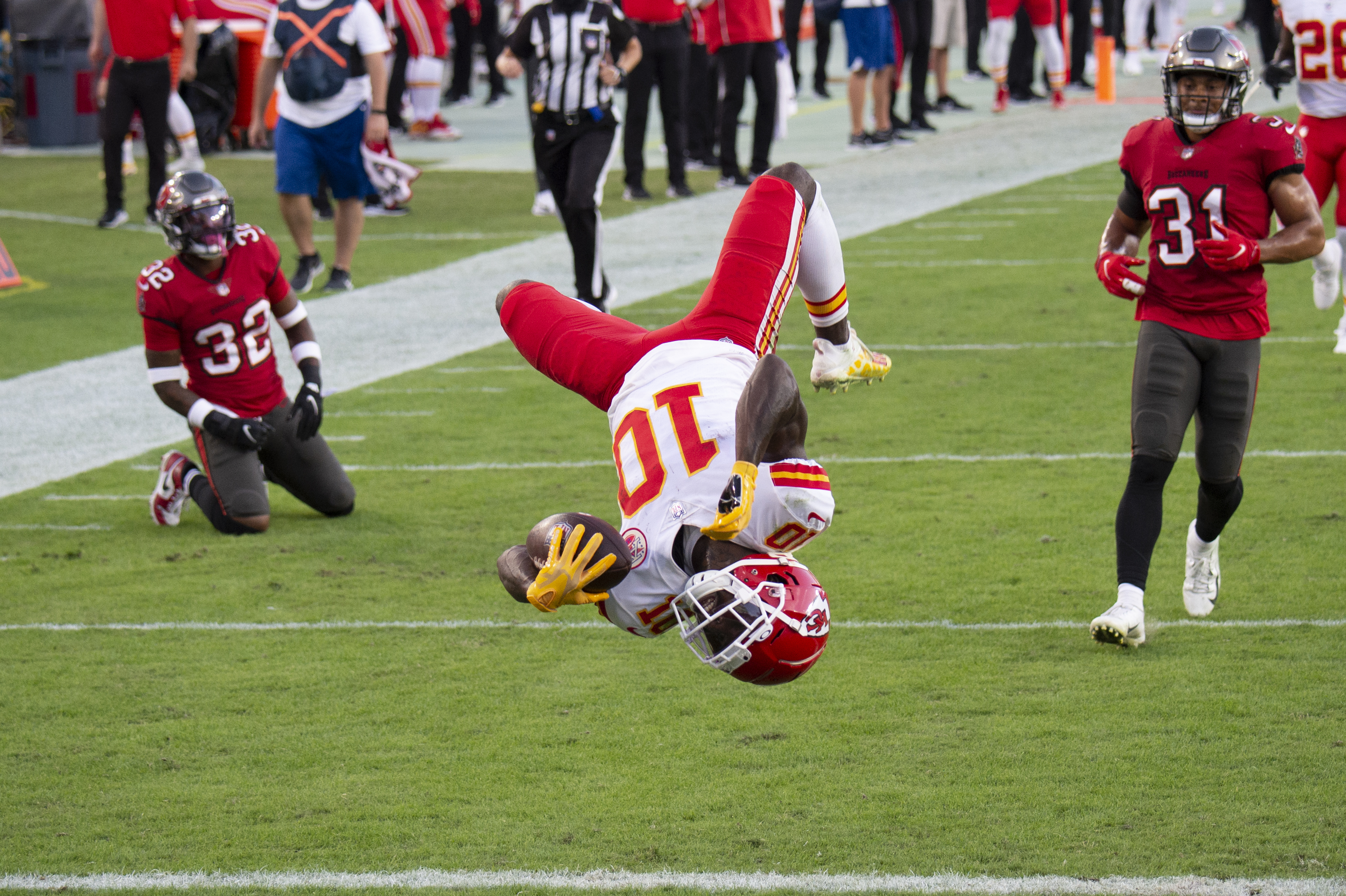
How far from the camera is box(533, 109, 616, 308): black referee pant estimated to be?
31.7 feet

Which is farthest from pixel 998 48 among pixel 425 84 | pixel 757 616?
pixel 757 616

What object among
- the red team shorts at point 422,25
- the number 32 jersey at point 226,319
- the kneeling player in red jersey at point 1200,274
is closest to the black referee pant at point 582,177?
the number 32 jersey at point 226,319

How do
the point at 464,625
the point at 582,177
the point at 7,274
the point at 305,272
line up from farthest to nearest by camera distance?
the point at 7,274, the point at 305,272, the point at 582,177, the point at 464,625

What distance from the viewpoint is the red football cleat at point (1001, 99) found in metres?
18.6

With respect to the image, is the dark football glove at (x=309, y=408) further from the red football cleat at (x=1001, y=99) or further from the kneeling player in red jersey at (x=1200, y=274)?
the red football cleat at (x=1001, y=99)

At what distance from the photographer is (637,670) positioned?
518cm

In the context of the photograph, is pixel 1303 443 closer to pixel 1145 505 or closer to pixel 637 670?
pixel 1145 505

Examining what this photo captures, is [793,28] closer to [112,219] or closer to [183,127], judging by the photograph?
[183,127]

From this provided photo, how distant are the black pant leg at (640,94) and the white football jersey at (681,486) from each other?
9767 millimetres

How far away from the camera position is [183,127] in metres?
14.5

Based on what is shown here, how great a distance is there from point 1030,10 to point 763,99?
5375 mm

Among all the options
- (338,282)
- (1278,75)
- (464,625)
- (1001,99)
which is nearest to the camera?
(464,625)

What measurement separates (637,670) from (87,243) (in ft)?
31.3

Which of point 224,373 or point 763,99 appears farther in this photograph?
point 763,99
